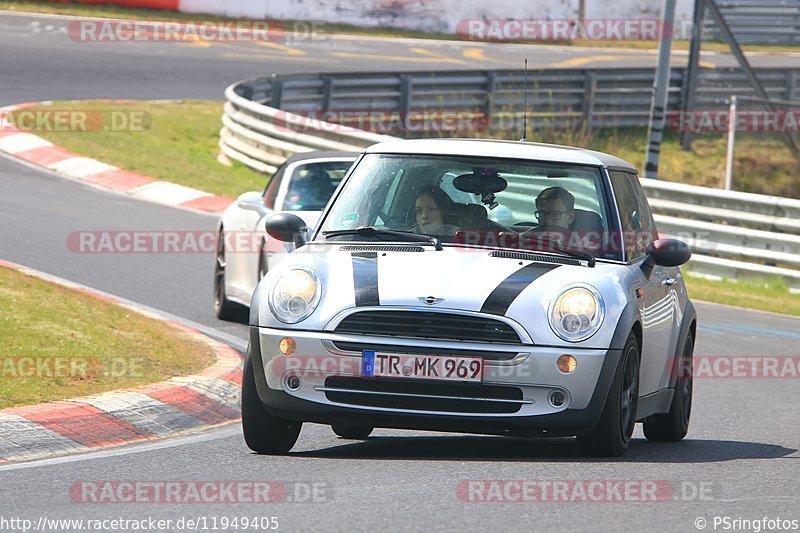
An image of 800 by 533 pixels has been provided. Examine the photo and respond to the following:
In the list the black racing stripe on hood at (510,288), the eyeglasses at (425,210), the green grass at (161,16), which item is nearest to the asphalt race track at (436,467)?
the black racing stripe on hood at (510,288)

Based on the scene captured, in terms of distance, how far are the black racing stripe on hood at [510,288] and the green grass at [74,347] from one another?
2.65 metres

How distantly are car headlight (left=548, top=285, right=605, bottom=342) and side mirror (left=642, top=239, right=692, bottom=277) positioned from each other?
3.33 feet

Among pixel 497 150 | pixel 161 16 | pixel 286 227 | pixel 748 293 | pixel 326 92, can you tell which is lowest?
pixel 748 293

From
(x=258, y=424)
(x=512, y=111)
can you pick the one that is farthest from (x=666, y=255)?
(x=512, y=111)

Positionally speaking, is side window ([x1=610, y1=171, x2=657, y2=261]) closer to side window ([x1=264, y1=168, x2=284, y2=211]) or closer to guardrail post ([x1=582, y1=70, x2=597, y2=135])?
side window ([x1=264, y1=168, x2=284, y2=211])

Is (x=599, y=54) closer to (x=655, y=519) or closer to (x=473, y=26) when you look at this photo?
(x=473, y=26)

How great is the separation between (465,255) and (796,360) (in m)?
6.12

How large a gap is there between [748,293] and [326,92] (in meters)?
10.5

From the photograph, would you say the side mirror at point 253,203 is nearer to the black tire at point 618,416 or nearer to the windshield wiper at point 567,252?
the windshield wiper at point 567,252

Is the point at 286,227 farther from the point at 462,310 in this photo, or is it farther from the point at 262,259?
the point at 262,259

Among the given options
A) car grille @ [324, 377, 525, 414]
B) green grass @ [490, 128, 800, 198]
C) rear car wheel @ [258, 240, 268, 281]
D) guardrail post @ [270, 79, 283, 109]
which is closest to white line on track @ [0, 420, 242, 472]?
car grille @ [324, 377, 525, 414]

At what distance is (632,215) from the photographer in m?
8.53

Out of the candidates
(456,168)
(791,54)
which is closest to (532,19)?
(791,54)

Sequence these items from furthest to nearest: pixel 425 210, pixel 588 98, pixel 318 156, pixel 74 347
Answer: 1. pixel 588 98
2. pixel 318 156
3. pixel 74 347
4. pixel 425 210
